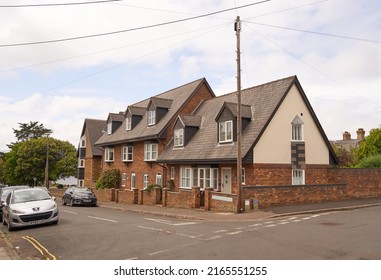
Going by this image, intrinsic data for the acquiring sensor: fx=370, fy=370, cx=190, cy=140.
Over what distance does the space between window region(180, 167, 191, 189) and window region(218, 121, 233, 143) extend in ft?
13.4

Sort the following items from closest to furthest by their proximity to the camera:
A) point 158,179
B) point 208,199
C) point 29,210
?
point 29,210, point 208,199, point 158,179

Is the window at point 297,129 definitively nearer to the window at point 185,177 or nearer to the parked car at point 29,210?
the window at point 185,177

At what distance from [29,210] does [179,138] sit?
14.7m

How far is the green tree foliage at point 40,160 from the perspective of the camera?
6400 centimetres

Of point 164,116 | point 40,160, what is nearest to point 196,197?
point 164,116

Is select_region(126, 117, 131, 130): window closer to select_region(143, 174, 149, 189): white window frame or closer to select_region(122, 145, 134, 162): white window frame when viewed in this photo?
select_region(122, 145, 134, 162): white window frame

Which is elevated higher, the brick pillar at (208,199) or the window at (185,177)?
the window at (185,177)

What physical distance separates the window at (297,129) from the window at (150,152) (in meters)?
12.3

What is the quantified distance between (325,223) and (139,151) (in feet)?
74.3

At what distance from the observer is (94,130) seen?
52.1 m

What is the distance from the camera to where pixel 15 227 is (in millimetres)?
15562

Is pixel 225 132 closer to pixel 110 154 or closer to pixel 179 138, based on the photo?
pixel 179 138

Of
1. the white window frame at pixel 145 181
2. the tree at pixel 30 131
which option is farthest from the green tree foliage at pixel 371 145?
the tree at pixel 30 131

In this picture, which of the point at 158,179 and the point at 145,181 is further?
the point at 145,181
